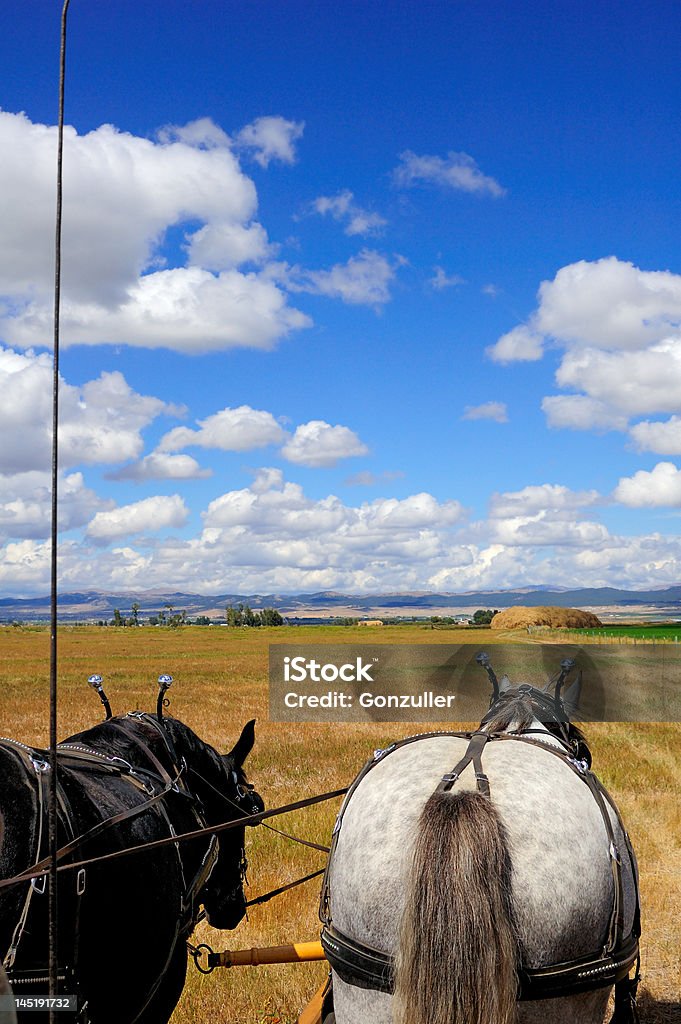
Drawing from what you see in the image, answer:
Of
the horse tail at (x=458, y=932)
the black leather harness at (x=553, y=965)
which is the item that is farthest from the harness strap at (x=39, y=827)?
the horse tail at (x=458, y=932)

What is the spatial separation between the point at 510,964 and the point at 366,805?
0.74 metres

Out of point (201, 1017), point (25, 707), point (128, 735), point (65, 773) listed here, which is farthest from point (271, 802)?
point (25, 707)

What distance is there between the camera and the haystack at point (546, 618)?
76.8 meters

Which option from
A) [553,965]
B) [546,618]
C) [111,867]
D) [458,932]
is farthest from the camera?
[546,618]

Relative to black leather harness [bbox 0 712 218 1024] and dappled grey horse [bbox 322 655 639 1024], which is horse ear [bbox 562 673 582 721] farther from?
black leather harness [bbox 0 712 218 1024]

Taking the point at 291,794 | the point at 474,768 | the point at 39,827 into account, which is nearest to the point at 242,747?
the point at 39,827

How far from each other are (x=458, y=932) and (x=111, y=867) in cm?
165

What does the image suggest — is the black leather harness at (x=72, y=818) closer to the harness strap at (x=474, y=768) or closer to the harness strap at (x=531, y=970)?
the harness strap at (x=531, y=970)

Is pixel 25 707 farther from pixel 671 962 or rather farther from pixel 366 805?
pixel 366 805

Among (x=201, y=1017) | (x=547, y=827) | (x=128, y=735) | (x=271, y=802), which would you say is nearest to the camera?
(x=547, y=827)

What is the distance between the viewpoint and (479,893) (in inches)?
112

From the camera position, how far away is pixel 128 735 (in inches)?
188

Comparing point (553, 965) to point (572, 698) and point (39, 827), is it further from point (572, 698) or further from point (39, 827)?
point (572, 698)

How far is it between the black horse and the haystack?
2875 inches
